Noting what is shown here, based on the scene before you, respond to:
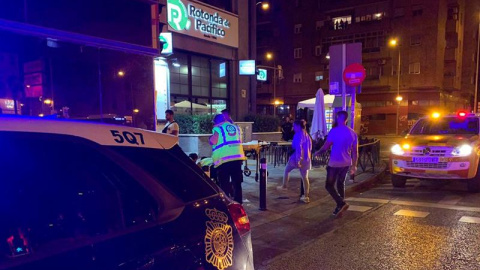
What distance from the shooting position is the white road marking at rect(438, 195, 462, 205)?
738cm

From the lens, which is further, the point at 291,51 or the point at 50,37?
the point at 291,51

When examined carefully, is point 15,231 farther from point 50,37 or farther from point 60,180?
point 50,37

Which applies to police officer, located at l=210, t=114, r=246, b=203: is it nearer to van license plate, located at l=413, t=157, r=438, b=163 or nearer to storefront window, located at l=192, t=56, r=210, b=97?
van license plate, located at l=413, t=157, r=438, b=163

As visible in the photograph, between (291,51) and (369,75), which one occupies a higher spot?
(291,51)

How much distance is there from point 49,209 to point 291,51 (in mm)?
46874

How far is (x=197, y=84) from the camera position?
1756 centimetres

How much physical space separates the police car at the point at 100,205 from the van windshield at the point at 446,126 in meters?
8.75

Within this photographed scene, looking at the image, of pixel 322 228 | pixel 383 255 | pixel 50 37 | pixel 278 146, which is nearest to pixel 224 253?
pixel 383 255

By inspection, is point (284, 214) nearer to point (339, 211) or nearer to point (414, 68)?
point (339, 211)

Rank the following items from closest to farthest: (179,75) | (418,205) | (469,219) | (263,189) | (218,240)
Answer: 1. (218,240)
2. (469,219)
3. (263,189)
4. (418,205)
5. (179,75)

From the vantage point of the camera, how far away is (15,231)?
1439mm

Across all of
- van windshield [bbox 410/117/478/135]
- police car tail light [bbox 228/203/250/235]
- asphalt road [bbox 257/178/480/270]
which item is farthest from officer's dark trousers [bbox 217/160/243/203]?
van windshield [bbox 410/117/478/135]

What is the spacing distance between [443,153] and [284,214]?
422cm

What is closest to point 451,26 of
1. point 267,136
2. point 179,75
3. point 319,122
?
point 267,136
